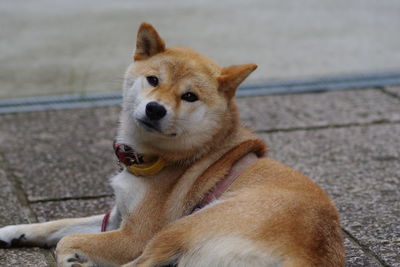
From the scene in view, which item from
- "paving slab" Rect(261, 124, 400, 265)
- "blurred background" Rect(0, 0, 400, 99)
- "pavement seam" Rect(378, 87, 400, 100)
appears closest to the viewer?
"paving slab" Rect(261, 124, 400, 265)

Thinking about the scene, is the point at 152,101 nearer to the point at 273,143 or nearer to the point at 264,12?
the point at 273,143

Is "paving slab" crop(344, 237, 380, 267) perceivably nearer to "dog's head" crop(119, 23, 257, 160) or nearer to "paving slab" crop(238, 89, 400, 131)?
"dog's head" crop(119, 23, 257, 160)

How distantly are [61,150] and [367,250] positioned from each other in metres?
2.47

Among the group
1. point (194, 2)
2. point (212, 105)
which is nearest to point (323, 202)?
point (212, 105)

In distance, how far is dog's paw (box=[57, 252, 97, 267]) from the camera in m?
3.43

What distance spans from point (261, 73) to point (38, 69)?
7.36ft

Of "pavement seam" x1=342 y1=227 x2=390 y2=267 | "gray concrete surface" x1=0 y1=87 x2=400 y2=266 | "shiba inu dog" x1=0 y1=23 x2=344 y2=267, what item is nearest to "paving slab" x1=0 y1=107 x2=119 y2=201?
"gray concrete surface" x1=0 y1=87 x2=400 y2=266

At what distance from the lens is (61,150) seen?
17.7 ft

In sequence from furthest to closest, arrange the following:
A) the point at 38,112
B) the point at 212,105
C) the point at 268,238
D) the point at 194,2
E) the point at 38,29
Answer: the point at 194,2
the point at 38,29
the point at 38,112
the point at 212,105
the point at 268,238

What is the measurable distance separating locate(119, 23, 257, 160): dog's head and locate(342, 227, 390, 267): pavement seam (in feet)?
2.94

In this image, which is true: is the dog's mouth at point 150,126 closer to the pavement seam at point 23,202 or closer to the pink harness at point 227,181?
the pink harness at point 227,181

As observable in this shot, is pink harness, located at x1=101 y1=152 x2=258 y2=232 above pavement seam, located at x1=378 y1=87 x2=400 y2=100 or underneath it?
above

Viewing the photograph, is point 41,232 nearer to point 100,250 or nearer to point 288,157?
point 100,250

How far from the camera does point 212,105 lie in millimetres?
3650
